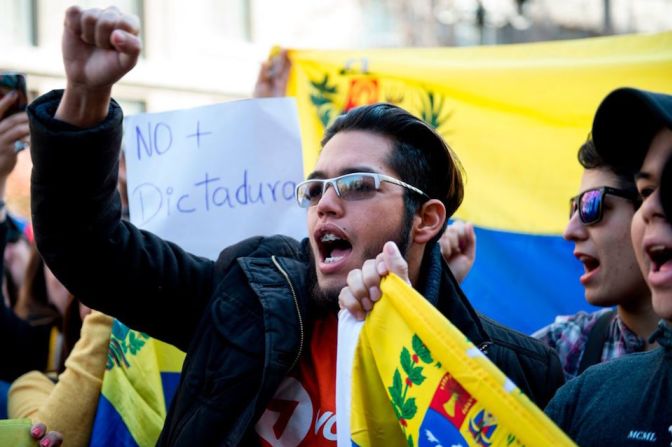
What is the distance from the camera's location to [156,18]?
11.9 metres

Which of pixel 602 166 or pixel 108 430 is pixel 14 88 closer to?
pixel 108 430

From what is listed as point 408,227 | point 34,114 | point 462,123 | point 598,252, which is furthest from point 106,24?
point 462,123

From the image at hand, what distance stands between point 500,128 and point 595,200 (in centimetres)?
123

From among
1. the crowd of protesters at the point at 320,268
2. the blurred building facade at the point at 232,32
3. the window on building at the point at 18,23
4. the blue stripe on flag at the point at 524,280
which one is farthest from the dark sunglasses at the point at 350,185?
the window on building at the point at 18,23

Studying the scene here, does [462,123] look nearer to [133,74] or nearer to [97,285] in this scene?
[97,285]

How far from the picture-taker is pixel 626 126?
92.6 inches

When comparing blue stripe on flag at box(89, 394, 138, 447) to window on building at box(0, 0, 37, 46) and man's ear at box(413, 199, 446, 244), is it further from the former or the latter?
window on building at box(0, 0, 37, 46)

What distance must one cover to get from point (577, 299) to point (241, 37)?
9.03 metres

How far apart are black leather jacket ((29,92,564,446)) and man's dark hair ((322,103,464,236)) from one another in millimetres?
296

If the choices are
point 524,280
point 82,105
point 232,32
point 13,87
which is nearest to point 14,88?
point 13,87

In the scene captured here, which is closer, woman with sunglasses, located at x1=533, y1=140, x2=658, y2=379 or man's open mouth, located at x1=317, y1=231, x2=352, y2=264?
man's open mouth, located at x1=317, y1=231, x2=352, y2=264

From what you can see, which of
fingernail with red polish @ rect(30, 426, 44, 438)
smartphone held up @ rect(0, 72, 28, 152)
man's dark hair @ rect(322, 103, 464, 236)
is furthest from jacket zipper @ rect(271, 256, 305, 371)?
smartphone held up @ rect(0, 72, 28, 152)

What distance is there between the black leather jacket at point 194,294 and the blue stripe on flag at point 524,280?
1451 mm

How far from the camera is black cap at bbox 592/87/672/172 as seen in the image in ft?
7.36
